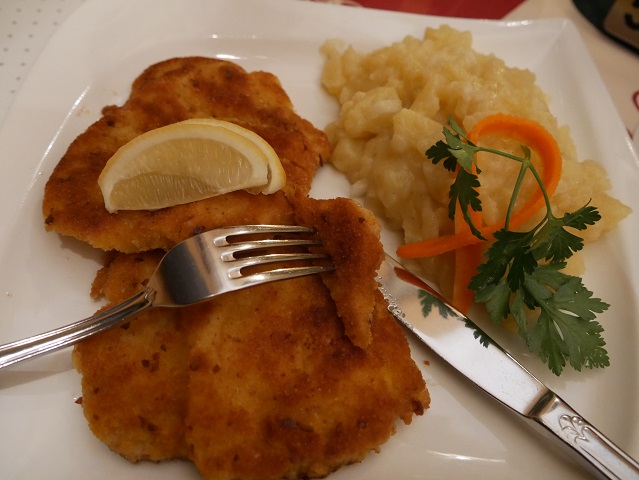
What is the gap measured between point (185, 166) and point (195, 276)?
0.46 metres

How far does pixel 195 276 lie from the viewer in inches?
70.7

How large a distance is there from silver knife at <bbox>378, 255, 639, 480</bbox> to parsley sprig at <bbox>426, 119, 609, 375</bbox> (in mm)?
135

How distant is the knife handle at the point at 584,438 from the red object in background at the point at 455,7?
3.21 meters

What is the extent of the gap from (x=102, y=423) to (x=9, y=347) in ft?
1.30

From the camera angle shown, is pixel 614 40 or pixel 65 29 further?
pixel 614 40

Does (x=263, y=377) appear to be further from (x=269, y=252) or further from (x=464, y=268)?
(x=464, y=268)

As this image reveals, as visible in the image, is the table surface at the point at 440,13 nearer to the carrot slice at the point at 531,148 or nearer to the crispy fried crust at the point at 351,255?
the carrot slice at the point at 531,148

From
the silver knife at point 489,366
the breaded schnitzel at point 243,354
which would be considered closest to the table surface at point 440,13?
the breaded schnitzel at point 243,354

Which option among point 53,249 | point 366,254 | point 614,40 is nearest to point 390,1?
point 614,40

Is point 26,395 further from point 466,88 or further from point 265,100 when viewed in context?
point 466,88

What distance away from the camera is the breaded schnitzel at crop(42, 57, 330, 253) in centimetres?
201

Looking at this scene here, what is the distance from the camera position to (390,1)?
3.99 meters

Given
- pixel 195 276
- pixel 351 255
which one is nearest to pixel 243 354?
pixel 195 276

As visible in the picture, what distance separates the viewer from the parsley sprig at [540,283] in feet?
6.49
